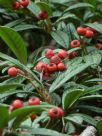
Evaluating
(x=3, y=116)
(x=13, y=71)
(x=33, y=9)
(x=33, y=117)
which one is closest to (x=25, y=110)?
(x=3, y=116)

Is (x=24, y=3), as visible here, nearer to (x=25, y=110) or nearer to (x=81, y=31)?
(x=81, y=31)

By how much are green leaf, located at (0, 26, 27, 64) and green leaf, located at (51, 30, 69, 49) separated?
0.34m

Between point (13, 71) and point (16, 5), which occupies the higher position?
point (16, 5)

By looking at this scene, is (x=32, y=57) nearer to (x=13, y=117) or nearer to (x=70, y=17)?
(x=70, y=17)

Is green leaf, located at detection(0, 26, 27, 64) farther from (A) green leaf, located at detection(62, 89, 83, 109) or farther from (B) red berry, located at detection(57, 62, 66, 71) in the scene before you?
(A) green leaf, located at detection(62, 89, 83, 109)

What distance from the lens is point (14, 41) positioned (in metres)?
1.93

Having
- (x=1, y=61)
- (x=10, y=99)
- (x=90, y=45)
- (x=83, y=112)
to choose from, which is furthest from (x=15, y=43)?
(x=90, y=45)

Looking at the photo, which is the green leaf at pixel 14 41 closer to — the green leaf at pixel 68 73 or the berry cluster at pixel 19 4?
the green leaf at pixel 68 73

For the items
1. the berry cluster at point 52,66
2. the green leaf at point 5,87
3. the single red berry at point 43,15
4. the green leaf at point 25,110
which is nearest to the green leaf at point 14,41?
the berry cluster at point 52,66

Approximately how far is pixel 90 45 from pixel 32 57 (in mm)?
289

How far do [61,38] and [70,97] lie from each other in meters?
0.65

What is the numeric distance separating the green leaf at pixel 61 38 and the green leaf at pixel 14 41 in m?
0.34

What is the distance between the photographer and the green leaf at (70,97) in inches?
66.0

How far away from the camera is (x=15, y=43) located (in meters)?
1.94
